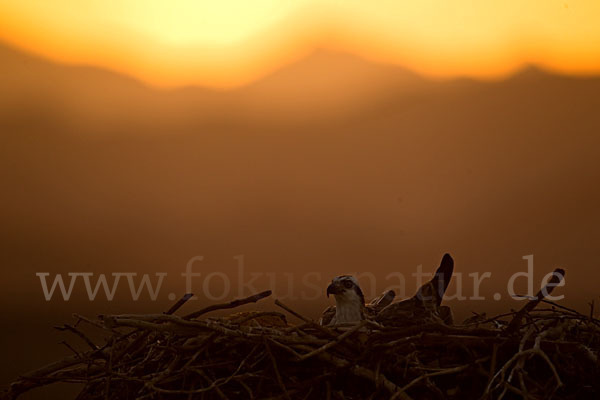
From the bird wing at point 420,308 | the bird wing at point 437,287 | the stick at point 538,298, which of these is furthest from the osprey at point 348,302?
the stick at point 538,298

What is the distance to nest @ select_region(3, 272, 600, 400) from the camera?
2.12 meters

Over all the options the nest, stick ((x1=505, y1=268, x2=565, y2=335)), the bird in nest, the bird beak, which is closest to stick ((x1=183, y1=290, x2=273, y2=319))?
the nest

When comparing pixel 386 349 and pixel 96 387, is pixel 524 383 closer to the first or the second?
pixel 386 349

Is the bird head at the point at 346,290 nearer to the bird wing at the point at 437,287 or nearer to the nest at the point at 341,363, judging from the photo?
the bird wing at the point at 437,287

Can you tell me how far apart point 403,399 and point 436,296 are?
2.45 feet

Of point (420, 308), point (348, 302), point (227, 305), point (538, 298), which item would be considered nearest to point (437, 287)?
point (420, 308)

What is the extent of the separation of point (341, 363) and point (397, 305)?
0.65m

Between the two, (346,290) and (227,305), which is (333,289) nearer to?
(346,290)

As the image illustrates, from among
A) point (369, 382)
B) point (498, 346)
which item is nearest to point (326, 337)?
point (369, 382)

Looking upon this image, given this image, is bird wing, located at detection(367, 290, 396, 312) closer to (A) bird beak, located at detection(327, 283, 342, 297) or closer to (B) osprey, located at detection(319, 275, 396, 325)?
(B) osprey, located at detection(319, 275, 396, 325)

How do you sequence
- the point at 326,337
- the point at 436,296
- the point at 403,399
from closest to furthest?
the point at 403,399
the point at 326,337
the point at 436,296

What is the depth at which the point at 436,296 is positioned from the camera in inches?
107

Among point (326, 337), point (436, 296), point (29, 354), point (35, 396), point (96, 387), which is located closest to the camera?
point (326, 337)

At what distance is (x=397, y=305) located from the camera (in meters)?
2.72
